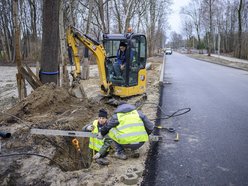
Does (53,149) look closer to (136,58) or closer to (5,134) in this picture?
(5,134)

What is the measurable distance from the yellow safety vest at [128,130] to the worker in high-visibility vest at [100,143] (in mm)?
195

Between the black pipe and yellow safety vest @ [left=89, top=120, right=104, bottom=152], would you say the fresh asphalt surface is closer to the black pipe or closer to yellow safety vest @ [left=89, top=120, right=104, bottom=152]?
yellow safety vest @ [left=89, top=120, right=104, bottom=152]

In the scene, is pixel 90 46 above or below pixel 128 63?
above

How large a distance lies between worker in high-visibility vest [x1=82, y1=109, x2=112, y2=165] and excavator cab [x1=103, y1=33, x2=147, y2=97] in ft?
14.5

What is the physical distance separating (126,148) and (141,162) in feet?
1.38

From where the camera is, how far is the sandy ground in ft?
13.4

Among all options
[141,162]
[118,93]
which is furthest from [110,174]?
[118,93]

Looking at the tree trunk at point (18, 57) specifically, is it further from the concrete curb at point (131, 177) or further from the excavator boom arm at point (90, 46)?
the concrete curb at point (131, 177)

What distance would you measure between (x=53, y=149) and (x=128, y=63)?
474 centimetres

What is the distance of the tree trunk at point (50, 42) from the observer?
7934mm

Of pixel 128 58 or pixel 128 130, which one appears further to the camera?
pixel 128 58

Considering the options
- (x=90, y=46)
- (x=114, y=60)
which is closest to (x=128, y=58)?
(x=114, y=60)

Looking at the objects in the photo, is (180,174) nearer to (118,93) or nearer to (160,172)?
(160,172)

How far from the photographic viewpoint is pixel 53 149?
530 cm
